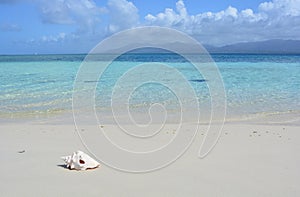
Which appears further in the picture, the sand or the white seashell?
the white seashell

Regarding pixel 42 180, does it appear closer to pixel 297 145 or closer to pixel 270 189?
pixel 270 189

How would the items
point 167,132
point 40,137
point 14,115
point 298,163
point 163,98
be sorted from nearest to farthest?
1. point 298,163
2. point 40,137
3. point 167,132
4. point 14,115
5. point 163,98

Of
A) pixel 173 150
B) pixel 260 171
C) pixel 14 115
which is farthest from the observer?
pixel 14 115

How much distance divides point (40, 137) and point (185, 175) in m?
3.84

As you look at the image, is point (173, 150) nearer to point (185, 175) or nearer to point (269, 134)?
point (185, 175)

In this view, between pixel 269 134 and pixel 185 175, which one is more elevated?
pixel 269 134

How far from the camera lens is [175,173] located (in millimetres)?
5555

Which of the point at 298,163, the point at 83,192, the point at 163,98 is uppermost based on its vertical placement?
the point at 163,98

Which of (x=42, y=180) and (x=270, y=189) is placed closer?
→ (x=270, y=189)

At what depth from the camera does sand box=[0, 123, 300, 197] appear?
192 inches

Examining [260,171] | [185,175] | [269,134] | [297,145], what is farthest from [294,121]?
[185,175]

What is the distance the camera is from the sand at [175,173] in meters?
4.87

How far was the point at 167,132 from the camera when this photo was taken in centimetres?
868

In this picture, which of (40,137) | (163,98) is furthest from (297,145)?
(163,98)
